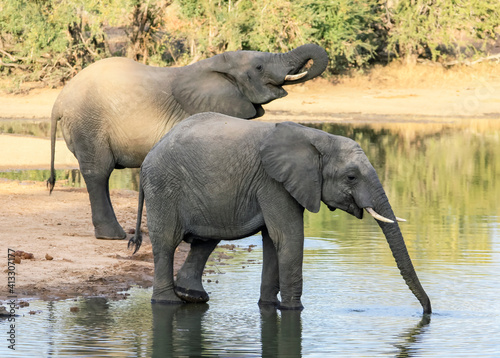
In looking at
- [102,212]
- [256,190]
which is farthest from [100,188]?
[256,190]

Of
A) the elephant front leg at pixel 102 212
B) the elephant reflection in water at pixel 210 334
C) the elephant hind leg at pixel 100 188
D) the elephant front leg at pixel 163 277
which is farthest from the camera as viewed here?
the elephant front leg at pixel 102 212

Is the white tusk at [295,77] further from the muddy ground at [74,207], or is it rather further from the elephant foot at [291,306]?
the elephant foot at [291,306]

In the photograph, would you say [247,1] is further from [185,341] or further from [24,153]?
[185,341]

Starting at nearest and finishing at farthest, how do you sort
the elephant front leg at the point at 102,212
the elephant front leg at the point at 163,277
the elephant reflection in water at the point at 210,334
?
the elephant reflection in water at the point at 210,334, the elephant front leg at the point at 163,277, the elephant front leg at the point at 102,212

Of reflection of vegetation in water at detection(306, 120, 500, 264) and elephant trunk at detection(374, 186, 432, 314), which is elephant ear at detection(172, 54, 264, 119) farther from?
elephant trunk at detection(374, 186, 432, 314)

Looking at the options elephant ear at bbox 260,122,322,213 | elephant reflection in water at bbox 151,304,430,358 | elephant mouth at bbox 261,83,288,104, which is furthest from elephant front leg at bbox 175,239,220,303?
elephant mouth at bbox 261,83,288,104

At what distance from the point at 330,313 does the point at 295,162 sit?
130 cm

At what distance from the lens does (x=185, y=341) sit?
24.8 feet

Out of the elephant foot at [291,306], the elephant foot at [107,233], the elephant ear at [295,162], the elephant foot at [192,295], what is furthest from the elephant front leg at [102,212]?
the elephant ear at [295,162]

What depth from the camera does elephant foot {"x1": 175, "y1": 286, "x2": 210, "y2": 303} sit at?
28.4ft

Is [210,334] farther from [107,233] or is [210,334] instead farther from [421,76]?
[421,76]

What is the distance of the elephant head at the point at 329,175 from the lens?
7.91 metres

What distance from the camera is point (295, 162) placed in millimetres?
7941

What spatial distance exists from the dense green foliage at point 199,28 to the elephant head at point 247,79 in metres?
21.1
